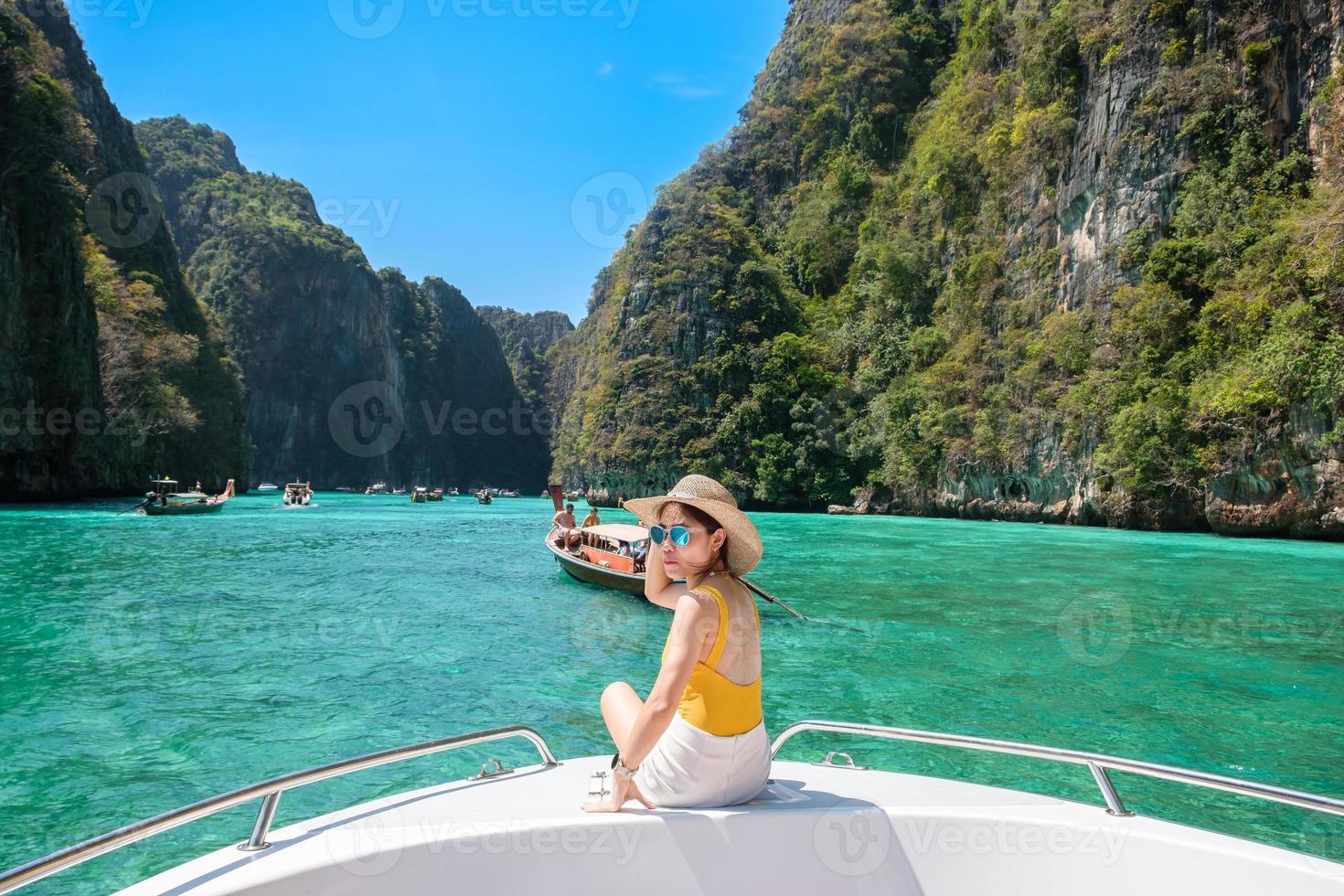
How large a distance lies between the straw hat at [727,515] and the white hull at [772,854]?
0.70 metres

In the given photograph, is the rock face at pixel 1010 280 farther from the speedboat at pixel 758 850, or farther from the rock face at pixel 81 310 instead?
the rock face at pixel 81 310

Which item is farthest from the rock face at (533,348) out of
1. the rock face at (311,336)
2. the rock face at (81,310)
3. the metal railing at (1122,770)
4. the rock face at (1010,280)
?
the metal railing at (1122,770)

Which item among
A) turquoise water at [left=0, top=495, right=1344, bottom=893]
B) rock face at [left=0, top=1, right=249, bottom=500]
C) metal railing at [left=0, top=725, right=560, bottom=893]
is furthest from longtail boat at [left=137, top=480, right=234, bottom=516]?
metal railing at [left=0, top=725, right=560, bottom=893]

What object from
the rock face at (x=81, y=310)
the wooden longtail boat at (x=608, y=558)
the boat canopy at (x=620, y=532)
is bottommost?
the wooden longtail boat at (x=608, y=558)

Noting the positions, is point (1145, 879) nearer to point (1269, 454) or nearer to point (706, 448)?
point (1269, 454)

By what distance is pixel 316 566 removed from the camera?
58.6 feet

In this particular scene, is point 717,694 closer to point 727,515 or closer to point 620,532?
point 727,515

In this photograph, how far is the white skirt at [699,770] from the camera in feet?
6.95

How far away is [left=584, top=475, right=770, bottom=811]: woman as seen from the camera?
83.9 inches

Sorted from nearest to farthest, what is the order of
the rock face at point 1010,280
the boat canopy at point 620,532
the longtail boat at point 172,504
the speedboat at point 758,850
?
the speedboat at point 758,850 → the boat canopy at point 620,532 → the rock face at point 1010,280 → the longtail boat at point 172,504

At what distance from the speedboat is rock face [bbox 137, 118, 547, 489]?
11192 centimetres

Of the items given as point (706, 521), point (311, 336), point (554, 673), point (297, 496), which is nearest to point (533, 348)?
point (311, 336)

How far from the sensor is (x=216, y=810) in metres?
1.99

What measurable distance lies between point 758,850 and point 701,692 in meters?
0.43
